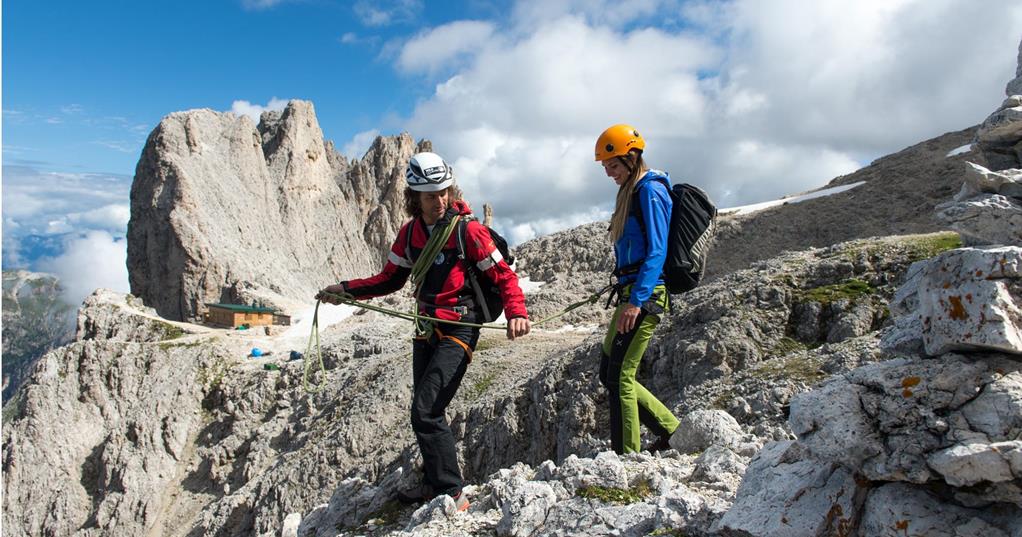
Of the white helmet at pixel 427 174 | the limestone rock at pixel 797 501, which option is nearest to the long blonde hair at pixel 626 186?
the white helmet at pixel 427 174

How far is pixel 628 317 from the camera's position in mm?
5566

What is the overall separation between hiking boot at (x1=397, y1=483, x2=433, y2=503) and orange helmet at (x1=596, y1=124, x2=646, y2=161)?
11.4ft

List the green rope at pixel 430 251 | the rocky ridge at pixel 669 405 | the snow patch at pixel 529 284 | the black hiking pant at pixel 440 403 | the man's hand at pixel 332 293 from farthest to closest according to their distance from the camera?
the snow patch at pixel 529 284, the man's hand at pixel 332 293, the green rope at pixel 430 251, the black hiking pant at pixel 440 403, the rocky ridge at pixel 669 405

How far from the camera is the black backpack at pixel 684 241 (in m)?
5.72

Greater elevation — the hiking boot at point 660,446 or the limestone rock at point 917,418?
the limestone rock at point 917,418

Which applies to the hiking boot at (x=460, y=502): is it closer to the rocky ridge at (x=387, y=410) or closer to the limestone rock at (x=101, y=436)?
the rocky ridge at (x=387, y=410)

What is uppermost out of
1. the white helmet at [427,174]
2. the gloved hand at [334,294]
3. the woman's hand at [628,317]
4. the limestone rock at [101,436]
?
the white helmet at [427,174]

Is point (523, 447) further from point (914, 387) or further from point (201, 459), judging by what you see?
point (201, 459)

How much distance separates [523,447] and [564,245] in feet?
74.5

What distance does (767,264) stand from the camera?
41.5 feet

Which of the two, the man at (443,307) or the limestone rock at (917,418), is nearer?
the limestone rock at (917,418)

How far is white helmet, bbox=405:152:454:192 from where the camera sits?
593 cm

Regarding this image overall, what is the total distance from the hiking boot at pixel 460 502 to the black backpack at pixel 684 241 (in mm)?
2449

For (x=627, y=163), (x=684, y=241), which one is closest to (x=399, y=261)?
(x=627, y=163)
